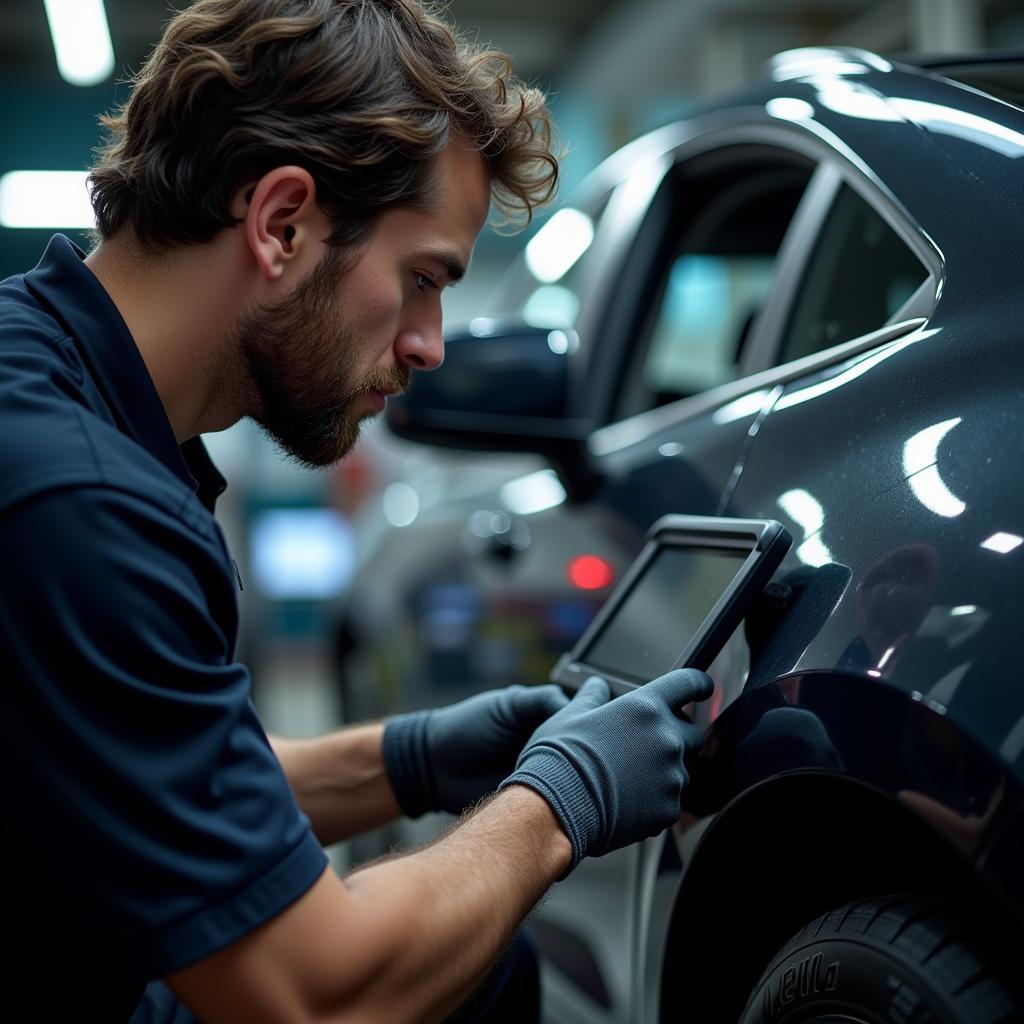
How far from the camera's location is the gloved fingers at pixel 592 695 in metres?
1.21

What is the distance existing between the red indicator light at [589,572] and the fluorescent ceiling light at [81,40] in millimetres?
5648

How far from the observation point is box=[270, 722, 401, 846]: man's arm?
151 centimetres

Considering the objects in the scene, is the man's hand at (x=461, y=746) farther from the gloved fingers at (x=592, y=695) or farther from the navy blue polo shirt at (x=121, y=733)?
the navy blue polo shirt at (x=121, y=733)

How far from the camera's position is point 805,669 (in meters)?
0.94

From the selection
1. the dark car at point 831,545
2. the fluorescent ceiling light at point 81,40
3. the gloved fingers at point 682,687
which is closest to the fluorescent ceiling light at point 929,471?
the dark car at point 831,545

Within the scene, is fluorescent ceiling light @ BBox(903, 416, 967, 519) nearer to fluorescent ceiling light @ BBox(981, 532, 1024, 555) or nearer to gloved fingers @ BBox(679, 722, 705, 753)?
fluorescent ceiling light @ BBox(981, 532, 1024, 555)

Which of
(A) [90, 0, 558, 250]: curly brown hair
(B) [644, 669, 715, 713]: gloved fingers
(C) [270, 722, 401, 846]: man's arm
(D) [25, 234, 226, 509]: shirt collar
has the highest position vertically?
(A) [90, 0, 558, 250]: curly brown hair

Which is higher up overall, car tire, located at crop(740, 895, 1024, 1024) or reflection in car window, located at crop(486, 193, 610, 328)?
reflection in car window, located at crop(486, 193, 610, 328)

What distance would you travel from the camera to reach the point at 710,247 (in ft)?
7.01

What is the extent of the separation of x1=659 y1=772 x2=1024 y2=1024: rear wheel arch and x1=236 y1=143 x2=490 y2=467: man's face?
1.87ft

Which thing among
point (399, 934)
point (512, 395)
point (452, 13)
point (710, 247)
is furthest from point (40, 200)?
point (399, 934)

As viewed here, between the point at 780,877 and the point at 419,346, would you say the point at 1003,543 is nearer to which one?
the point at 780,877

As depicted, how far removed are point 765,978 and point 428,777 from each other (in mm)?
595

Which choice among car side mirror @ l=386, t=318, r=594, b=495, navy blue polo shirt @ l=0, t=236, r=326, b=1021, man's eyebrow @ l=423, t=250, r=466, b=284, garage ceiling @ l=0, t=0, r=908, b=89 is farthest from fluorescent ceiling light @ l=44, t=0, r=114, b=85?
navy blue polo shirt @ l=0, t=236, r=326, b=1021
